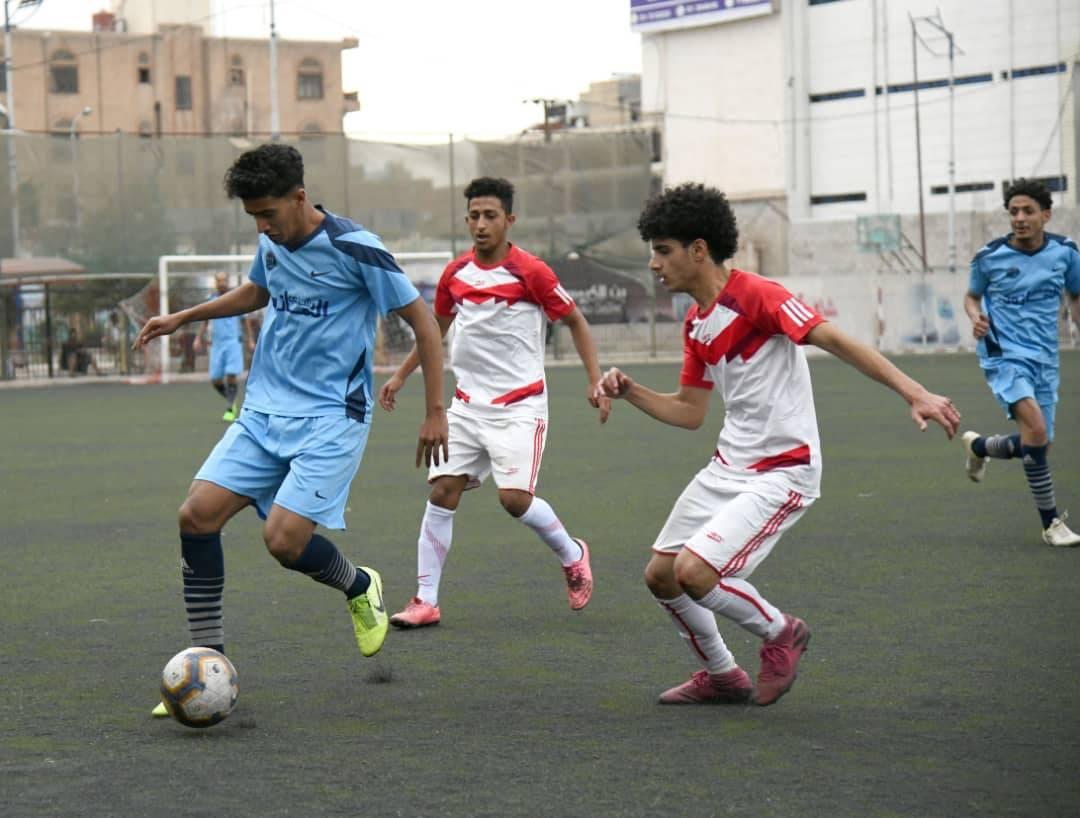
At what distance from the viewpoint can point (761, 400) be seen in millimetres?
5645

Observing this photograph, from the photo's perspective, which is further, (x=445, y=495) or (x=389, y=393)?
(x=389, y=393)

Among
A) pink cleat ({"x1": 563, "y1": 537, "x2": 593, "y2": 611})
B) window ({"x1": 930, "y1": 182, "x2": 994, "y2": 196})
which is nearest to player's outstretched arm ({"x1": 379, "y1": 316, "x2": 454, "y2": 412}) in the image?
pink cleat ({"x1": 563, "y1": 537, "x2": 593, "y2": 611})

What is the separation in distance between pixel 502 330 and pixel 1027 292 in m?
3.48

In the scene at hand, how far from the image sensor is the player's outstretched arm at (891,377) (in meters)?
4.92

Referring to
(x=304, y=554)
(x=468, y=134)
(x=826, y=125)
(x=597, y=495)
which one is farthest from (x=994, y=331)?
(x=826, y=125)

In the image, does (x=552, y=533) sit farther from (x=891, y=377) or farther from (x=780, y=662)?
(x=891, y=377)

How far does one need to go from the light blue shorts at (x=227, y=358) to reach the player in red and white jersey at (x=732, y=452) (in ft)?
57.4

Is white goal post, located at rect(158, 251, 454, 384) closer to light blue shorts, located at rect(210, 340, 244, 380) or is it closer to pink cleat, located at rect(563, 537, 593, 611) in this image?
light blue shorts, located at rect(210, 340, 244, 380)

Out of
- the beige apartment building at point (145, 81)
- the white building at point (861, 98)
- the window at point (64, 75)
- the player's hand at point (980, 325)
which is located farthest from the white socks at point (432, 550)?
the window at point (64, 75)

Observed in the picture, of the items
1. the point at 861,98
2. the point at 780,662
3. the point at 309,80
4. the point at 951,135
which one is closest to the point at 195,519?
the point at 780,662

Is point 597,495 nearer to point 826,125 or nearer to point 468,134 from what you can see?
point 468,134

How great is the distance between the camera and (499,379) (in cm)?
802

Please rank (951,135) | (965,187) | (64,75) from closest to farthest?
(951,135), (965,187), (64,75)

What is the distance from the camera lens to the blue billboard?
208ft
